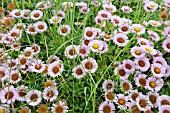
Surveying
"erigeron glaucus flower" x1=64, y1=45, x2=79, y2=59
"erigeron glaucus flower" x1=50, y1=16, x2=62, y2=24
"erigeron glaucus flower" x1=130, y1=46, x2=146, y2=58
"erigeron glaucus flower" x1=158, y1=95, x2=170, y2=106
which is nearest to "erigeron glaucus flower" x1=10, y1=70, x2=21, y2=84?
"erigeron glaucus flower" x1=64, y1=45, x2=79, y2=59

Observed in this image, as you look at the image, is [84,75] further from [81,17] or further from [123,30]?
[81,17]

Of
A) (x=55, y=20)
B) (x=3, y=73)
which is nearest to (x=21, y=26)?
(x=55, y=20)

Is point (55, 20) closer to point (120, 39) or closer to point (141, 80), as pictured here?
point (120, 39)

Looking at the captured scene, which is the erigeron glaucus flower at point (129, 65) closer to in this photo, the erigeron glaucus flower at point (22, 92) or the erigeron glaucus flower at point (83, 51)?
the erigeron glaucus flower at point (83, 51)

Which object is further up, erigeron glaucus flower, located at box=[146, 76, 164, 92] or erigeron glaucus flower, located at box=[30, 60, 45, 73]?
erigeron glaucus flower, located at box=[30, 60, 45, 73]

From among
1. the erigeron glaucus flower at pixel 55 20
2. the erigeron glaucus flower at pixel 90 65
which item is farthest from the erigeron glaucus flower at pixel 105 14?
the erigeron glaucus flower at pixel 90 65

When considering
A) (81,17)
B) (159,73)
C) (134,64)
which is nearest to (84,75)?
(134,64)

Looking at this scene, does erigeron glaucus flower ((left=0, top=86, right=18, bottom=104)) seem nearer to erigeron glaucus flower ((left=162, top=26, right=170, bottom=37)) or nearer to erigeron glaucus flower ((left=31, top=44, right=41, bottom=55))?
erigeron glaucus flower ((left=31, top=44, right=41, bottom=55))
